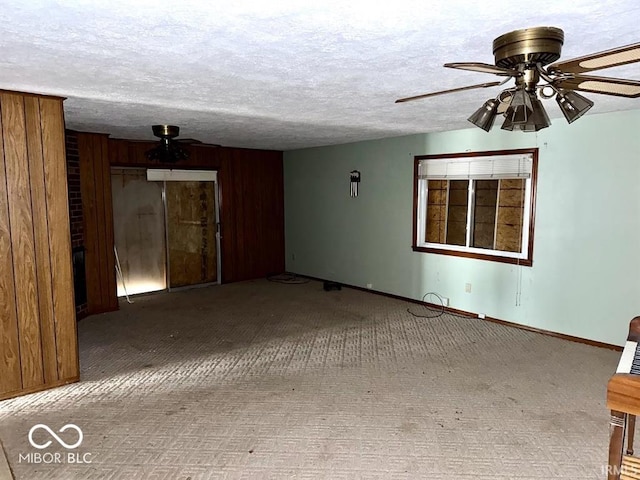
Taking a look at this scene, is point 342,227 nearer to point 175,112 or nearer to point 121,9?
point 175,112

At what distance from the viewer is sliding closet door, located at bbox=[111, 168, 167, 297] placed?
20.2ft

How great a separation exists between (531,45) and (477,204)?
342 cm

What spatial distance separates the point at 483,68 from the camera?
5.97 feet

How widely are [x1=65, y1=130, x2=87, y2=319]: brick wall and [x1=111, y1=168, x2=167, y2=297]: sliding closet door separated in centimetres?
88

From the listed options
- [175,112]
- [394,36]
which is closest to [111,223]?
[175,112]

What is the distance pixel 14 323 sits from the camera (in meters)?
3.15

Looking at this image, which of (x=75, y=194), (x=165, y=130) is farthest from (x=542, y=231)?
(x=75, y=194)

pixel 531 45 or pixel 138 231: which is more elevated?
pixel 531 45

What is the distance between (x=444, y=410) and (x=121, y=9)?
9.60 feet

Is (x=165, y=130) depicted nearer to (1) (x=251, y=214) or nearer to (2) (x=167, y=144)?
(2) (x=167, y=144)

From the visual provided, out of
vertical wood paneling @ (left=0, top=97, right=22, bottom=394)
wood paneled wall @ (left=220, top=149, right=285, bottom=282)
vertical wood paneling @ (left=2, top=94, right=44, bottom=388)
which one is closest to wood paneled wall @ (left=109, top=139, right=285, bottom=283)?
wood paneled wall @ (left=220, top=149, right=285, bottom=282)

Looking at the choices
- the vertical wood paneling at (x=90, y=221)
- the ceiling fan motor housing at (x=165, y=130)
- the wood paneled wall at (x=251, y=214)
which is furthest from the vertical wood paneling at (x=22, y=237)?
the wood paneled wall at (x=251, y=214)

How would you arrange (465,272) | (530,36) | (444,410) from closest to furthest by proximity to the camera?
(530,36) < (444,410) < (465,272)

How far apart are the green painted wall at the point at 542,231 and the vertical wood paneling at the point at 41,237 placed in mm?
4114
